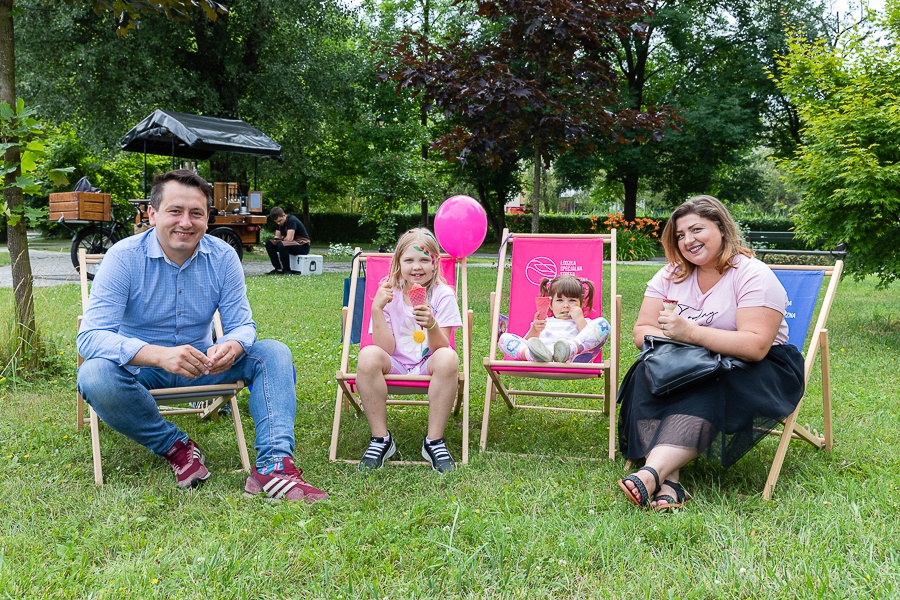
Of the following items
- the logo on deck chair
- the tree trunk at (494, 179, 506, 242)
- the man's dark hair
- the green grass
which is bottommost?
the green grass

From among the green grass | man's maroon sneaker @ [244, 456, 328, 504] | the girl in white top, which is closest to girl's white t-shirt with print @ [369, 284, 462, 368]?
the girl in white top

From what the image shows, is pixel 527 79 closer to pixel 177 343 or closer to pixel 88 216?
pixel 177 343

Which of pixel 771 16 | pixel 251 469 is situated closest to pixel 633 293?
pixel 251 469

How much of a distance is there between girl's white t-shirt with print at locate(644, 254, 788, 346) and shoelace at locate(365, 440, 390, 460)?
144cm

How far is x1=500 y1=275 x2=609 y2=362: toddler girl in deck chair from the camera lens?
3537 millimetres

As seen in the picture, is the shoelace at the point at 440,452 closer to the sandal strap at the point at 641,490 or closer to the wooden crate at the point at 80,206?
the sandal strap at the point at 641,490

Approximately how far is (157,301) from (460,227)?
1.66 metres

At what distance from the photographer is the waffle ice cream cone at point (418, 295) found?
3.42 m

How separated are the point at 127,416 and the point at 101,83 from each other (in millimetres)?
13543

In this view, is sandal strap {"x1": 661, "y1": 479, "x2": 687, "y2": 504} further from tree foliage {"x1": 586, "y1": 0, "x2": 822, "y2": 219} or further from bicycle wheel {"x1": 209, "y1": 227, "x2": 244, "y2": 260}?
tree foliage {"x1": 586, "y1": 0, "x2": 822, "y2": 219}

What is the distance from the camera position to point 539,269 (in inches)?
165

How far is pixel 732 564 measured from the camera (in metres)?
2.25

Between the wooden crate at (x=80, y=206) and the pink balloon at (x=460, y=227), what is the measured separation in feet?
24.2

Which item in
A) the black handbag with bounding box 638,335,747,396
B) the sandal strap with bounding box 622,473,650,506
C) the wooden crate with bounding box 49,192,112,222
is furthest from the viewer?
the wooden crate with bounding box 49,192,112,222
